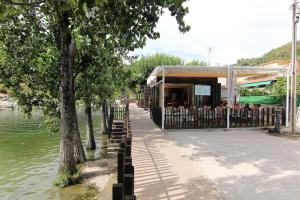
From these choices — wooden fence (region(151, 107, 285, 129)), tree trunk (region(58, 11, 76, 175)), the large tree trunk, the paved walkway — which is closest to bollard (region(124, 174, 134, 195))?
the paved walkway

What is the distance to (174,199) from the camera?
704cm

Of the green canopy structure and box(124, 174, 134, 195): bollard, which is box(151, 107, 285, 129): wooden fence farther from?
box(124, 174, 134, 195): bollard

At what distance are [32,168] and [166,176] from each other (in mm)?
10516

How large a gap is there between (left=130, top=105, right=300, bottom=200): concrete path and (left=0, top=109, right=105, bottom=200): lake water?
2.66 metres

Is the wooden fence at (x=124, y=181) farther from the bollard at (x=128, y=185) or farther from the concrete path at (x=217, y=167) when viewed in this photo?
the concrete path at (x=217, y=167)

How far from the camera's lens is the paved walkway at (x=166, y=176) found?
24.1 ft

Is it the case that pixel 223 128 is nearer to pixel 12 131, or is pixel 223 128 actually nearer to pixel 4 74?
pixel 4 74

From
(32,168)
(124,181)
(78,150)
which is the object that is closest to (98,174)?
(78,150)

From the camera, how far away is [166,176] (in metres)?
8.68

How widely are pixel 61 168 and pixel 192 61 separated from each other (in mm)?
49703

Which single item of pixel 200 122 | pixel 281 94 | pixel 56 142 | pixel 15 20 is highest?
pixel 15 20

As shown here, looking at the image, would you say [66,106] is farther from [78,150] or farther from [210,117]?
[210,117]

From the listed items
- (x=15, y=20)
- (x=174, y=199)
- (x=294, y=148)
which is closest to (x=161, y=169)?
(x=174, y=199)

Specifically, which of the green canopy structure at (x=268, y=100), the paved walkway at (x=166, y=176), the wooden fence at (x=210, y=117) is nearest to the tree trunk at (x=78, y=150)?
the paved walkway at (x=166, y=176)
